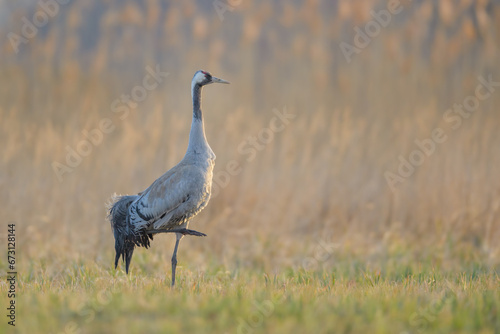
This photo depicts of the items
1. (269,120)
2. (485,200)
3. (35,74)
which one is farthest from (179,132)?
(485,200)

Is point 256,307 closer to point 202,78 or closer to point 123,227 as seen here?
point 123,227

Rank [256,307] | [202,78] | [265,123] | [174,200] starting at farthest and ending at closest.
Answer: [265,123], [202,78], [174,200], [256,307]

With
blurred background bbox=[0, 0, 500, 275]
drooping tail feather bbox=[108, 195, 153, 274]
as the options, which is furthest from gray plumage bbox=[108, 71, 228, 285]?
Answer: blurred background bbox=[0, 0, 500, 275]

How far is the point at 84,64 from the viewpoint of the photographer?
946cm

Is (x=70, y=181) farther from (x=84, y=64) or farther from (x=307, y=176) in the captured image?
(x=307, y=176)

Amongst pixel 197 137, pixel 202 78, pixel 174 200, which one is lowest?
pixel 174 200

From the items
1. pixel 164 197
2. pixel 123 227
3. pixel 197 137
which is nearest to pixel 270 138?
pixel 197 137

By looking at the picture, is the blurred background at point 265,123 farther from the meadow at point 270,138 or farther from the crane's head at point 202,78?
the crane's head at point 202,78

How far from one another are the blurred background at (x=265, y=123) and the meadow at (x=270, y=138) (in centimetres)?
3

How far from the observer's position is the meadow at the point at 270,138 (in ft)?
25.1

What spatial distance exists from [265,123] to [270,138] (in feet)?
1.16

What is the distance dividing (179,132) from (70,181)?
170 centimetres

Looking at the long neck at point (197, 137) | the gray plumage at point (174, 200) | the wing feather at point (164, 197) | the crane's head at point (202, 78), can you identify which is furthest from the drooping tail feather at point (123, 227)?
the crane's head at point (202, 78)

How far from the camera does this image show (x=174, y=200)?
544 cm
